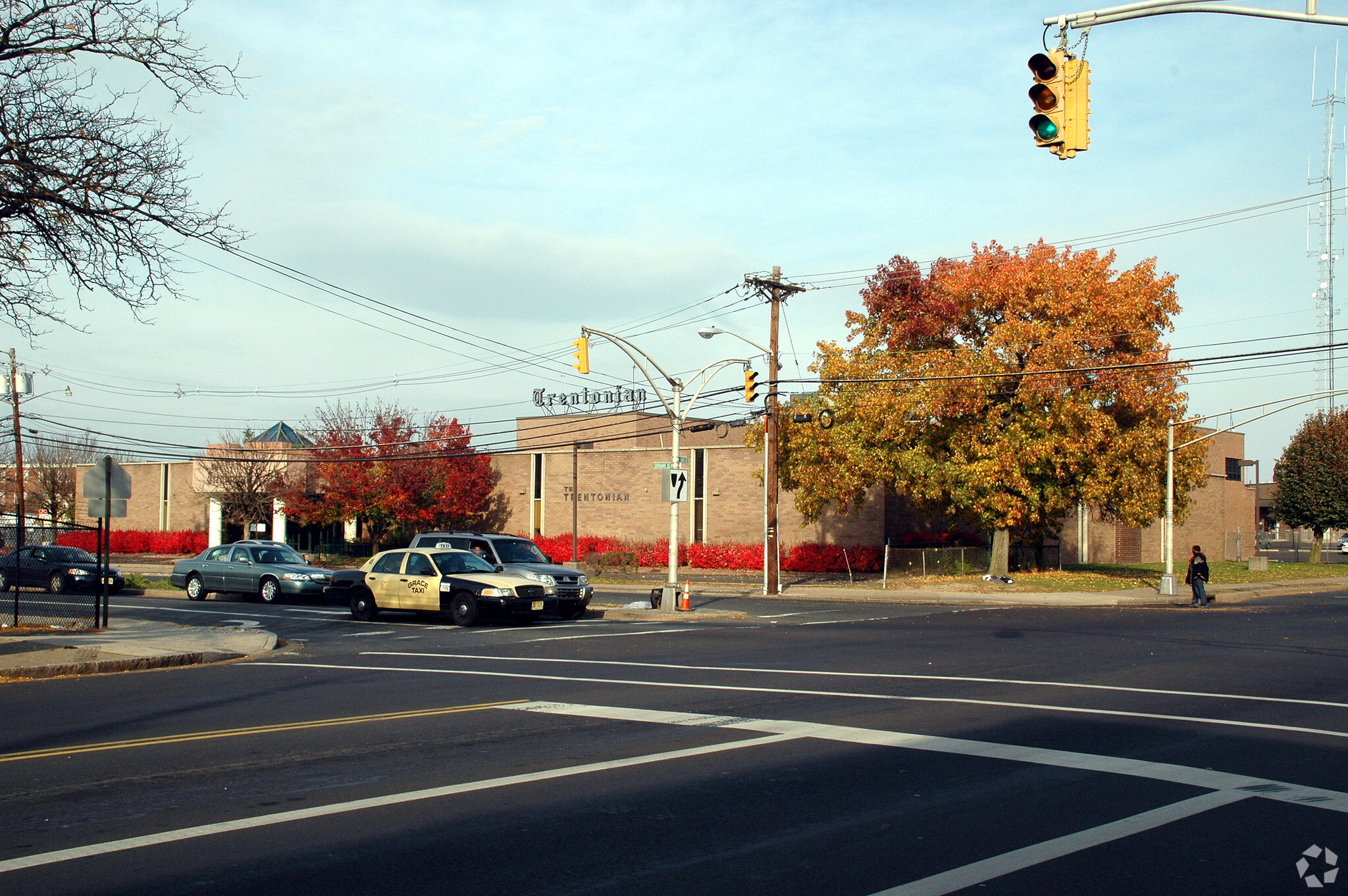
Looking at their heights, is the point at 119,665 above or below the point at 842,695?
below

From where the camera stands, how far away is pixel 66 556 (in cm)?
3080

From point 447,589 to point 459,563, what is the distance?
29.1 inches

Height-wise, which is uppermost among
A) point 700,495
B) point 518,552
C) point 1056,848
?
point 700,495

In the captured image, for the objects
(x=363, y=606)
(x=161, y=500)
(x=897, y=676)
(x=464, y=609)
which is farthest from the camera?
(x=161, y=500)

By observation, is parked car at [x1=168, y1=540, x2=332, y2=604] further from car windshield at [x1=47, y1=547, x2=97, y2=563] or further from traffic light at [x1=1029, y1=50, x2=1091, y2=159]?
traffic light at [x1=1029, y1=50, x2=1091, y2=159]

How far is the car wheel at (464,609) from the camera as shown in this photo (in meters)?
21.7

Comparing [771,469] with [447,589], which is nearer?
[447,589]

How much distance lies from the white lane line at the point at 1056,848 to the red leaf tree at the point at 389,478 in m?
47.3


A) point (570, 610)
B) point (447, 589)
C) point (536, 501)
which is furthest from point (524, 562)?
point (536, 501)

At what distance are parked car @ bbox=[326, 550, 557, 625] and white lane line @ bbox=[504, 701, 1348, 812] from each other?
33.7 feet

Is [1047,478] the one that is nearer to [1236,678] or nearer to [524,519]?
[1236,678]

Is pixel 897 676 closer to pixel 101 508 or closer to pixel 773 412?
pixel 101 508

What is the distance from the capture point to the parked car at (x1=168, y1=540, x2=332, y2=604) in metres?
29.1
